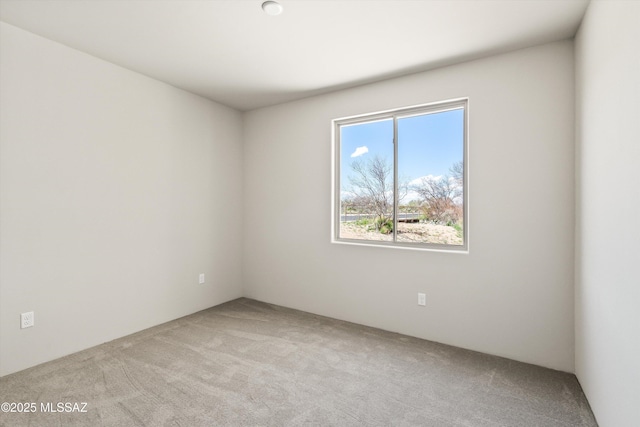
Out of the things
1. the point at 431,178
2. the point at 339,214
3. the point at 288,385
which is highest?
the point at 431,178

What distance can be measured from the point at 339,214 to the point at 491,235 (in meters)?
1.62

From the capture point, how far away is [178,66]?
301cm

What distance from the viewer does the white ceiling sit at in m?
2.11

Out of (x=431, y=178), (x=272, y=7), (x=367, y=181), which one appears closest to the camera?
(x=272, y=7)

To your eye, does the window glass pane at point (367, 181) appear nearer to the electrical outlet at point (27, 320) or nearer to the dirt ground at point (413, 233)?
the dirt ground at point (413, 233)

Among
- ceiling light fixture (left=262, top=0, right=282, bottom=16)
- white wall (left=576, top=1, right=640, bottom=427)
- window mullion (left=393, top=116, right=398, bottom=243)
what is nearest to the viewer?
white wall (left=576, top=1, right=640, bottom=427)

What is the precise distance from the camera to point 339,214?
12.4 ft

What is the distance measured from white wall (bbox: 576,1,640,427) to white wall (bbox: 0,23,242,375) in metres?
3.63

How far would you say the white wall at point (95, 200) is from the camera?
2383mm

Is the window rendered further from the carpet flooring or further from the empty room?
the carpet flooring

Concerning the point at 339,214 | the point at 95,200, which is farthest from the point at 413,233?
the point at 95,200

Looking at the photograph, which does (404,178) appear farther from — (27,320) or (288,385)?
(27,320)

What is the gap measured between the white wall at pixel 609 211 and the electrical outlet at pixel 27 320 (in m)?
3.69

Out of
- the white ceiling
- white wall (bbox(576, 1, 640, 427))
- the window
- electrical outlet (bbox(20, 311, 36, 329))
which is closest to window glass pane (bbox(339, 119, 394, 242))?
the window
